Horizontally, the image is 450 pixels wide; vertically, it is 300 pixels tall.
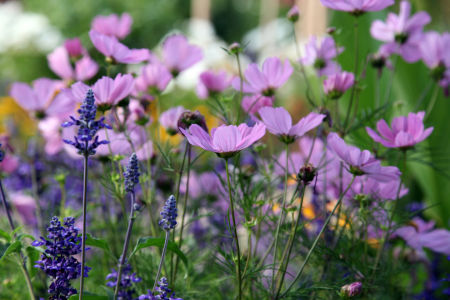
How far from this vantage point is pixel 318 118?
419 mm

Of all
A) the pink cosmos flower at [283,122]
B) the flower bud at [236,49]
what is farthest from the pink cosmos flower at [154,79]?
the pink cosmos flower at [283,122]

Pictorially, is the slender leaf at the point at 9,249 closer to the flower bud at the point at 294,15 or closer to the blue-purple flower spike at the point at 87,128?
the blue-purple flower spike at the point at 87,128

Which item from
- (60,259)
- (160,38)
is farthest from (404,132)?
(160,38)

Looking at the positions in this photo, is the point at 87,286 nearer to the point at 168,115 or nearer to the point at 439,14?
the point at 168,115

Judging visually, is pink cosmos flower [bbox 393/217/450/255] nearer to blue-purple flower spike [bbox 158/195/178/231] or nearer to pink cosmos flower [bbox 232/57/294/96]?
pink cosmos flower [bbox 232/57/294/96]

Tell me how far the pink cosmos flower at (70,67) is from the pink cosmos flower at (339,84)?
1.35ft

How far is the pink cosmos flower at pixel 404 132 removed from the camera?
1.51ft

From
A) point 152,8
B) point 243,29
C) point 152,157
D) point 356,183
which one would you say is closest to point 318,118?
point 356,183

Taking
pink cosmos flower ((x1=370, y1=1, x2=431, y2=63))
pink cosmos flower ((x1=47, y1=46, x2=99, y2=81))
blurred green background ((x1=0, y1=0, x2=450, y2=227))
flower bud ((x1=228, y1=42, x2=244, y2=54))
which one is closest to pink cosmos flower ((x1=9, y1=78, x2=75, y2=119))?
pink cosmos flower ((x1=47, y1=46, x2=99, y2=81))

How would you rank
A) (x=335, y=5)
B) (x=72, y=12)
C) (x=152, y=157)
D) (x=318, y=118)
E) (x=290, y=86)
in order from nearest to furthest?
(x=318, y=118) → (x=335, y=5) → (x=152, y=157) → (x=290, y=86) → (x=72, y=12)

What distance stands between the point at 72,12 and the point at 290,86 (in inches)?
139

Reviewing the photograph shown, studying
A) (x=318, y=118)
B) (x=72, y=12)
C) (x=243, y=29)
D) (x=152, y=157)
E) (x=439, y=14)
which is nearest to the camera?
(x=318, y=118)

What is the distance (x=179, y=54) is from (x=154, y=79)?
7 centimetres

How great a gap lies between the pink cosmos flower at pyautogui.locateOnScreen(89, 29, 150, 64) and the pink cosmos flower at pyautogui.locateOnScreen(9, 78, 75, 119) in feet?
0.50
